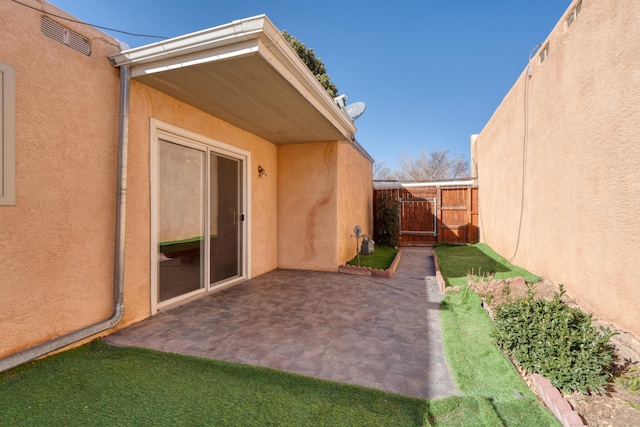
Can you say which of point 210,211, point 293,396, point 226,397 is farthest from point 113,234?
point 293,396

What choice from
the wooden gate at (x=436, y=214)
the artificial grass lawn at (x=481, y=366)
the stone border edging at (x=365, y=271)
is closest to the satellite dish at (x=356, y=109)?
the wooden gate at (x=436, y=214)

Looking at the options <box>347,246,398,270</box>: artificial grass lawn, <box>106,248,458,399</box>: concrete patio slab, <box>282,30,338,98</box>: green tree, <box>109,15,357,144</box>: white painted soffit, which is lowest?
<box>106,248,458,399</box>: concrete patio slab

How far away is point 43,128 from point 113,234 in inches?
49.1

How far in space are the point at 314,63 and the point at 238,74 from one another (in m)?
13.9

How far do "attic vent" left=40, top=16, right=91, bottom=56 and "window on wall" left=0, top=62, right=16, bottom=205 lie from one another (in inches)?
22.5

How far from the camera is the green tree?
14.7 meters

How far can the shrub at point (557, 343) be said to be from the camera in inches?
83.4

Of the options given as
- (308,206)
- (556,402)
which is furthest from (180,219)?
(556,402)

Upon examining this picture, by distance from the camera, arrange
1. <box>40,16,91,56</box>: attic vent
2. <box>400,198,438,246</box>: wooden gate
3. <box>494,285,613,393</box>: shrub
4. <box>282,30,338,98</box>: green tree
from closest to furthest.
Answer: <box>494,285,613,393</box>: shrub, <box>40,16,91,56</box>: attic vent, <box>400,198,438,246</box>: wooden gate, <box>282,30,338,98</box>: green tree

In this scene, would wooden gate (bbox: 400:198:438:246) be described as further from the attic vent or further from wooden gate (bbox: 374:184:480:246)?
the attic vent

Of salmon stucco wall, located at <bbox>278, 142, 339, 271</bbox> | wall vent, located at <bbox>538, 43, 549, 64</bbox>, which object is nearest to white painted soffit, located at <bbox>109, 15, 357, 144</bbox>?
salmon stucco wall, located at <bbox>278, 142, 339, 271</bbox>

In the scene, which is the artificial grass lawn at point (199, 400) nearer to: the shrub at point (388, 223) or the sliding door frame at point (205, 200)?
the sliding door frame at point (205, 200)

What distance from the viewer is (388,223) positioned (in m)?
10.6

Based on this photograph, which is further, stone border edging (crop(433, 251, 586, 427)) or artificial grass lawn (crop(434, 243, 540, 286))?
artificial grass lawn (crop(434, 243, 540, 286))
